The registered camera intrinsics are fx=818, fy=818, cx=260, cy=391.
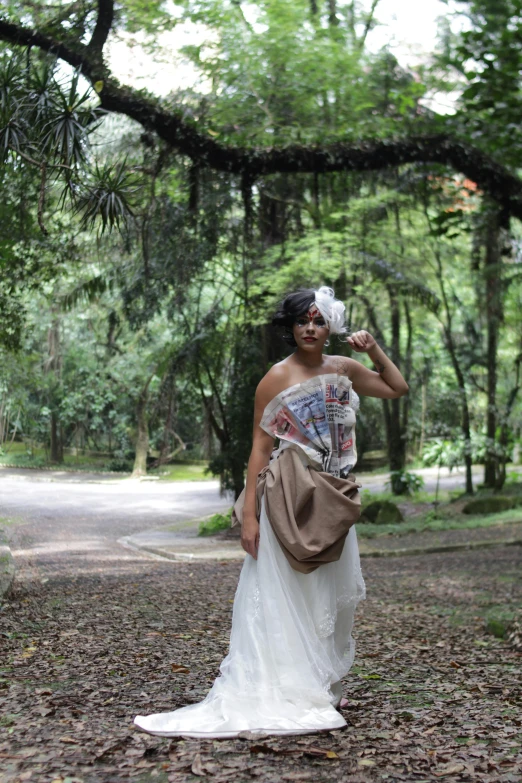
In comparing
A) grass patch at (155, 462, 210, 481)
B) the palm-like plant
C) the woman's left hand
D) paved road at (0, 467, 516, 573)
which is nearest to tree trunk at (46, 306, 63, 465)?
paved road at (0, 467, 516, 573)

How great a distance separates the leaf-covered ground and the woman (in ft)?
0.49

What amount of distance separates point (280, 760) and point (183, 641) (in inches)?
107

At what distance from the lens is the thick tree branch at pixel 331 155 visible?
955 centimetres

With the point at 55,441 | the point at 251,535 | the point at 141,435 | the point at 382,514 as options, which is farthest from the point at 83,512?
the point at 251,535

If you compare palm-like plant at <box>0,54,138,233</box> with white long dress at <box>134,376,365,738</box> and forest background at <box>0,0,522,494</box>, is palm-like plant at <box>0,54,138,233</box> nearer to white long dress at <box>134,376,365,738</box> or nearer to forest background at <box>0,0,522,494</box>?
forest background at <box>0,0,522,494</box>

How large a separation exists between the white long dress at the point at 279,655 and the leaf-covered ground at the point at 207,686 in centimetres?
8

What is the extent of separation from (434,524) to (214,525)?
4.32m

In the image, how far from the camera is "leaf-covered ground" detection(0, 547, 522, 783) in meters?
3.00

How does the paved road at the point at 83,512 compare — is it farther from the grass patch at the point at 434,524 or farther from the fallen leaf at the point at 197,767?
the fallen leaf at the point at 197,767

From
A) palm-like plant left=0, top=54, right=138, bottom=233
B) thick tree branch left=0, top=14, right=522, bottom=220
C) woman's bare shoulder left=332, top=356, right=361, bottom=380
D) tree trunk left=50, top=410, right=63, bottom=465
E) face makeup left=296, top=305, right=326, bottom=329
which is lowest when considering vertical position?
tree trunk left=50, top=410, right=63, bottom=465

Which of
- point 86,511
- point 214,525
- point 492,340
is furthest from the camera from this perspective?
point 492,340

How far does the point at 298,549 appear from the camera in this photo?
3.47 meters

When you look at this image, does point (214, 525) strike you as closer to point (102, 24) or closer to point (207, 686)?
point (102, 24)

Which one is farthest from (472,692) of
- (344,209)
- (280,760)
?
(344,209)
